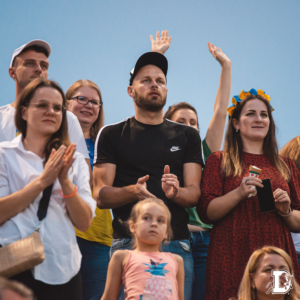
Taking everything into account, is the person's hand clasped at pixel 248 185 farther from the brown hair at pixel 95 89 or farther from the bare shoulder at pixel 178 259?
the brown hair at pixel 95 89

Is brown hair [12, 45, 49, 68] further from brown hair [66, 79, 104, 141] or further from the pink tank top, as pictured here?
the pink tank top

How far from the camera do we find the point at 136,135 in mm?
4031

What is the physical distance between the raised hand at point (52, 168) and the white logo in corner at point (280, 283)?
1.90 metres

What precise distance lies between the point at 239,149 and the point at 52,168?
6.61 ft

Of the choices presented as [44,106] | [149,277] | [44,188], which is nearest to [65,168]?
[44,188]

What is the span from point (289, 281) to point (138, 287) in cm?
127

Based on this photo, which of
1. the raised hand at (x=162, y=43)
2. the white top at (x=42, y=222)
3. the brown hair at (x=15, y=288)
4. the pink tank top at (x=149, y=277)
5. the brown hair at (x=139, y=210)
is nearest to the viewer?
the brown hair at (x=15, y=288)

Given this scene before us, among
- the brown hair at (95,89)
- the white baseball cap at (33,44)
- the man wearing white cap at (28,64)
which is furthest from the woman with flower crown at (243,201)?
the white baseball cap at (33,44)

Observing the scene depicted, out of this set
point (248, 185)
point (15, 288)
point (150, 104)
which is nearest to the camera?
point (15, 288)

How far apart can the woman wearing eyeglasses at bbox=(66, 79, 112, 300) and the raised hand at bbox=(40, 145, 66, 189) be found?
127 cm

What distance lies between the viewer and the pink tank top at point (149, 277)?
3064 millimetres

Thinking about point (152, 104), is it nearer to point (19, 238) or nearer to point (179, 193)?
point (179, 193)

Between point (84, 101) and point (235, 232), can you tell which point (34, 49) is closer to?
point (84, 101)

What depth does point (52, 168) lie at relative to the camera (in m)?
2.92
